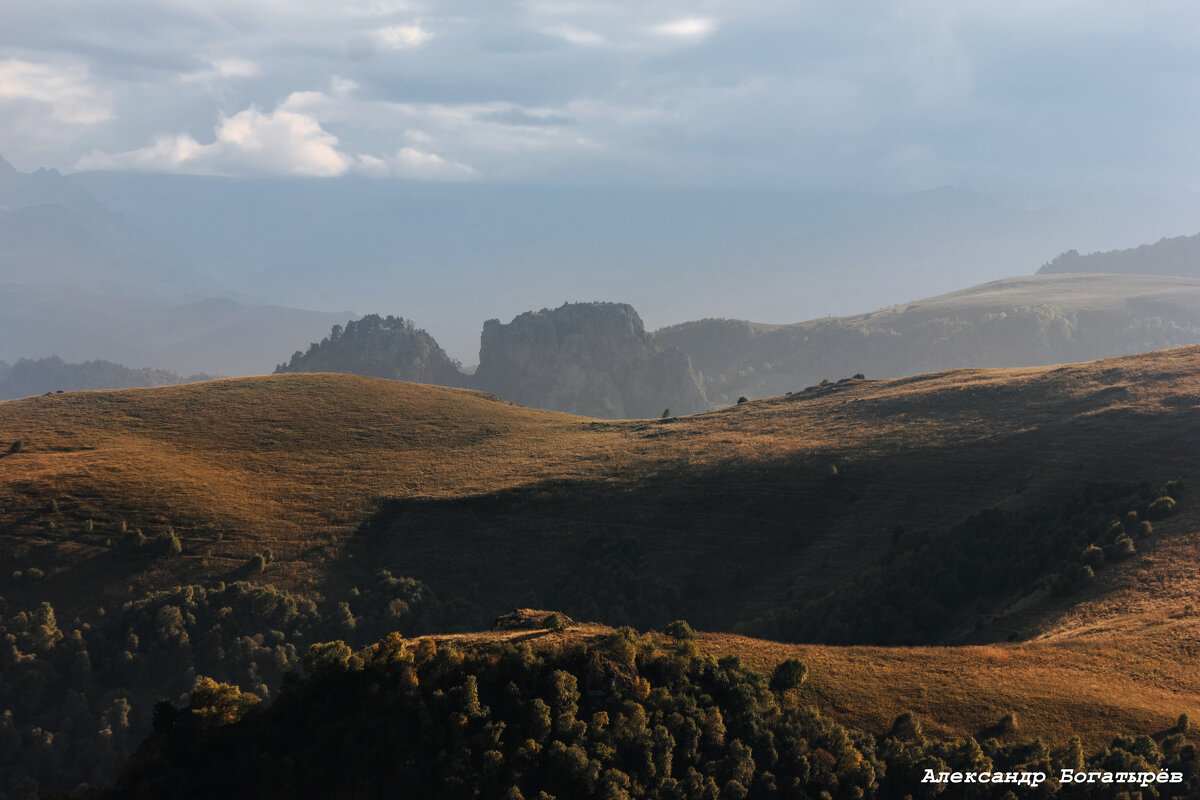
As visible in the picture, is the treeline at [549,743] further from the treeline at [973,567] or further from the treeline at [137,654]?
the treeline at [137,654]

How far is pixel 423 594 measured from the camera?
113500 millimetres

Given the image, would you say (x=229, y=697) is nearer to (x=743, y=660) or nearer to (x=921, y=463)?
(x=743, y=660)

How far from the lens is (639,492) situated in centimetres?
13112

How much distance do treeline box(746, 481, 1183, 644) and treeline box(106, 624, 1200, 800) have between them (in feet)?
139

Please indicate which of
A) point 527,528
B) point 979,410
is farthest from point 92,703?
point 979,410

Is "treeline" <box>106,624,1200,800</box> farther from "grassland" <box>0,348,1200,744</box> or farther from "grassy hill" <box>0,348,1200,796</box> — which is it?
"grassland" <box>0,348,1200,744</box>

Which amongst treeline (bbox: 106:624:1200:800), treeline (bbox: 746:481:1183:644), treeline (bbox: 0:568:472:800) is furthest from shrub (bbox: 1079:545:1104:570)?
treeline (bbox: 0:568:472:800)

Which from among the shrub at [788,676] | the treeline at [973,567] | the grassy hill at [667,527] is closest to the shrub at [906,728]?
the shrub at [788,676]

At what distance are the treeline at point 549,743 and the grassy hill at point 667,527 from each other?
30.2ft

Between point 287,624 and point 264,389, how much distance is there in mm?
97836

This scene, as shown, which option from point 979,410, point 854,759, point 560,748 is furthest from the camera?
point 979,410

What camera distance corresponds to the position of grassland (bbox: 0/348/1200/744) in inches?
4131

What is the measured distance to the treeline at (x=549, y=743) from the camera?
4094cm

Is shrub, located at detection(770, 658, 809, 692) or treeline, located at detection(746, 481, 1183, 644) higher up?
shrub, located at detection(770, 658, 809, 692)
